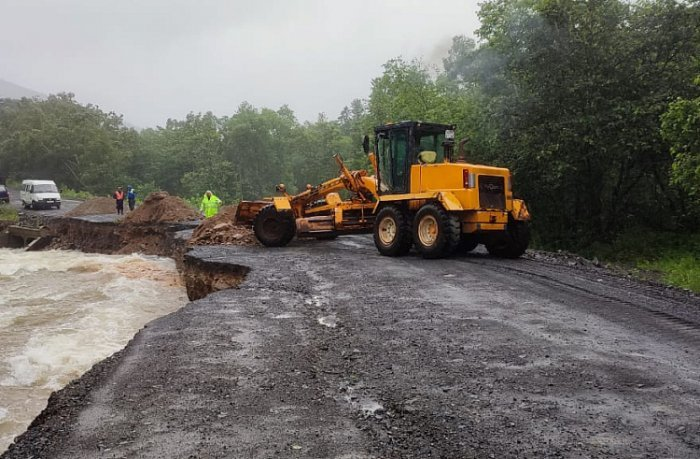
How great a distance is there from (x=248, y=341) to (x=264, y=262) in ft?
18.8

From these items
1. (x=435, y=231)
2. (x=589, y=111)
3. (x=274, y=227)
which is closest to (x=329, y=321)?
(x=435, y=231)

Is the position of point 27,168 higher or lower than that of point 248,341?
higher

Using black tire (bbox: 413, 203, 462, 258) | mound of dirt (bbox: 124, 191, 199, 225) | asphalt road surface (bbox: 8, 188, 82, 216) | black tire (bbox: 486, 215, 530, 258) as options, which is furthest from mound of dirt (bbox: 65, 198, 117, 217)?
black tire (bbox: 486, 215, 530, 258)

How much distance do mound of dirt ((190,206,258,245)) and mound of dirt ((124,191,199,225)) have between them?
7455mm

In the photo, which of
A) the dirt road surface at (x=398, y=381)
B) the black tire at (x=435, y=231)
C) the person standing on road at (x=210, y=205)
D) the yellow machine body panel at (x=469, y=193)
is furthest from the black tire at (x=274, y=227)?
the person standing on road at (x=210, y=205)

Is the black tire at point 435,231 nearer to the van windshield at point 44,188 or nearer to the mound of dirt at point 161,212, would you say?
the mound of dirt at point 161,212

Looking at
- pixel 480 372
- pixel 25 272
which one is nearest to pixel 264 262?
pixel 480 372

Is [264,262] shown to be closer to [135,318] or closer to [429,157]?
[135,318]

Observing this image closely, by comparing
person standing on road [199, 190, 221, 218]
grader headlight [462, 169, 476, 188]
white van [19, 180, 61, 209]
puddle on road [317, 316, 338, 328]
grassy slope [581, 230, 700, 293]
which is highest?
white van [19, 180, 61, 209]

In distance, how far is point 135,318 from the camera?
434 inches

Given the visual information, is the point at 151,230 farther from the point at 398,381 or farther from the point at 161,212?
the point at 398,381

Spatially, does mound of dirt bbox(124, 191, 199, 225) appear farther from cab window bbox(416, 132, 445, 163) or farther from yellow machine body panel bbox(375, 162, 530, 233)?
yellow machine body panel bbox(375, 162, 530, 233)

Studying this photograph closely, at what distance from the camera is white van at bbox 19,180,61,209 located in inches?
1387

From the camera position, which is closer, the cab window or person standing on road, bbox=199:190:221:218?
the cab window
